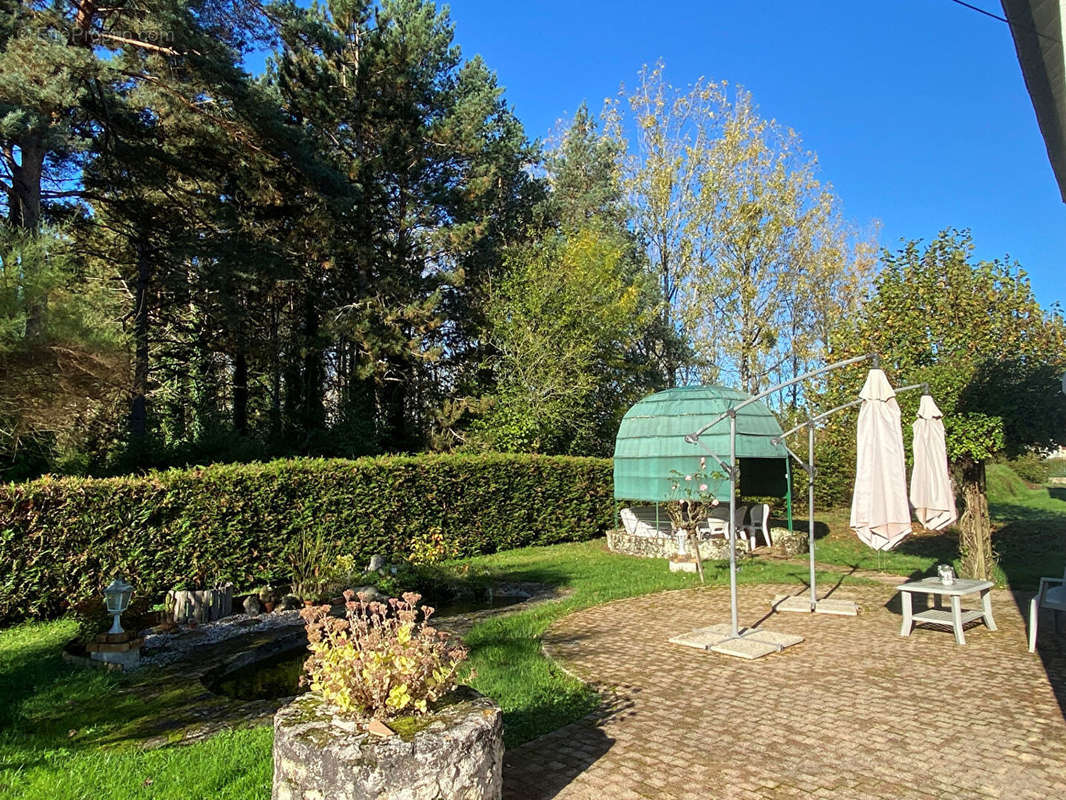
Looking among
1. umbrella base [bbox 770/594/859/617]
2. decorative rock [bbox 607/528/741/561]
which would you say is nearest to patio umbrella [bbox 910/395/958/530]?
umbrella base [bbox 770/594/859/617]

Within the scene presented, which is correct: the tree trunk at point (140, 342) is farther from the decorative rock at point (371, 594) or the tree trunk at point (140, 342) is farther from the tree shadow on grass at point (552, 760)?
the tree shadow on grass at point (552, 760)

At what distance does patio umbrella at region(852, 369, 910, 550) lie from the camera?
6.67 metres

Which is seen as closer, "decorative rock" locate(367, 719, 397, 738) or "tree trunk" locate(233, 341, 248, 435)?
"decorative rock" locate(367, 719, 397, 738)

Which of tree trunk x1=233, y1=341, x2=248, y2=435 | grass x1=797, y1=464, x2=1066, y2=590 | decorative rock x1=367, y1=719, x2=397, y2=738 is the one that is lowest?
grass x1=797, y1=464, x2=1066, y2=590

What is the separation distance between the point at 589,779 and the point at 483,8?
14416mm

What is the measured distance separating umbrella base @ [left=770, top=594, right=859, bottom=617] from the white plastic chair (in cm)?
584

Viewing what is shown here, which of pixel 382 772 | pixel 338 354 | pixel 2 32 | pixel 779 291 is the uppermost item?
pixel 2 32

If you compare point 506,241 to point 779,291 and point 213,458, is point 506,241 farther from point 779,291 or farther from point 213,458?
point 213,458

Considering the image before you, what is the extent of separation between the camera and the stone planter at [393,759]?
313 cm

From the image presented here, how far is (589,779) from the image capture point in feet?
13.4

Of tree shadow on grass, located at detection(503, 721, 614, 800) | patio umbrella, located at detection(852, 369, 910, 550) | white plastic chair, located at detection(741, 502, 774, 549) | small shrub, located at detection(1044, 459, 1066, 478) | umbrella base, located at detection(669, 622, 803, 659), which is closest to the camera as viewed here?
tree shadow on grass, located at detection(503, 721, 614, 800)

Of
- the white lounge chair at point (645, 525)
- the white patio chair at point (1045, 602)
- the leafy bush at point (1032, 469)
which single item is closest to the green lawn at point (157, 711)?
the white lounge chair at point (645, 525)

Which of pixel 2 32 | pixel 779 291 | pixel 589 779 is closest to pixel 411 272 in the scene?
pixel 2 32

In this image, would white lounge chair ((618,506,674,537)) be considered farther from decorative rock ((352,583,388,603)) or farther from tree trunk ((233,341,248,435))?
tree trunk ((233,341,248,435))
